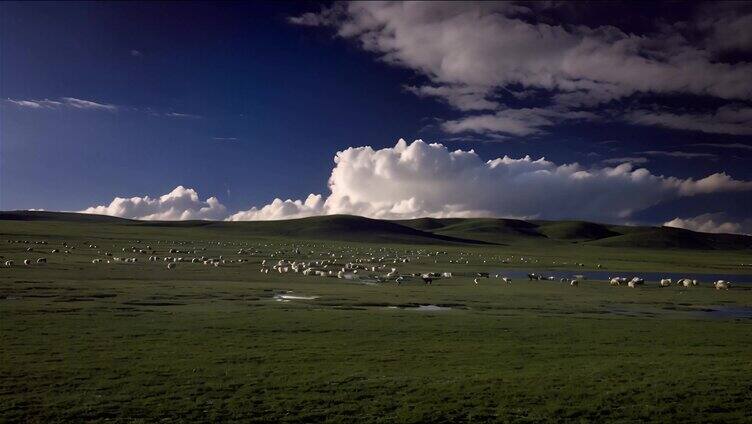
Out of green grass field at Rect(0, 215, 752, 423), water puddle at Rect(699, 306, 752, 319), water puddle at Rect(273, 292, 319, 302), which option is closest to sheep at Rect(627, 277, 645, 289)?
water puddle at Rect(699, 306, 752, 319)

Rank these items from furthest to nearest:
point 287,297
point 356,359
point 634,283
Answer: point 634,283
point 287,297
point 356,359

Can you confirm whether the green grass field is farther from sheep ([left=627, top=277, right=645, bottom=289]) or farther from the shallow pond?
the shallow pond

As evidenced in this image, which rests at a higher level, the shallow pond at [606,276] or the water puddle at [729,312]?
the shallow pond at [606,276]

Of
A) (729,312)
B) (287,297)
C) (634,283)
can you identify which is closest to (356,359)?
(287,297)

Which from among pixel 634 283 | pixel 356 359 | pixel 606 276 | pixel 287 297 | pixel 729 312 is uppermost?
pixel 634 283

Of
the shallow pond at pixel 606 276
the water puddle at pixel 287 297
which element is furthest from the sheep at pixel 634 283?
the water puddle at pixel 287 297

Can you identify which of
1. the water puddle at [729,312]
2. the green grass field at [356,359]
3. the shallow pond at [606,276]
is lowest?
the green grass field at [356,359]

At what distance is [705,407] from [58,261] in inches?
2849

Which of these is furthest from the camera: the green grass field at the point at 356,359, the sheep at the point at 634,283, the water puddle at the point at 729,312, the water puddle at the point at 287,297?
the sheep at the point at 634,283

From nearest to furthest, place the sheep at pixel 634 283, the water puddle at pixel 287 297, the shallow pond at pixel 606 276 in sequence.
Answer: the water puddle at pixel 287 297 → the sheep at pixel 634 283 → the shallow pond at pixel 606 276

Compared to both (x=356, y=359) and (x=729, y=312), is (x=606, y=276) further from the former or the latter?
(x=356, y=359)

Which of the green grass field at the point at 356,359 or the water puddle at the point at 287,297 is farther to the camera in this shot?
the water puddle at the point at 287,297

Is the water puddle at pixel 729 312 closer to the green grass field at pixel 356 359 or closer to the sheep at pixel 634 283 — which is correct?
the green grass field at pixel 356 359

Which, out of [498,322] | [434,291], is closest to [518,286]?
[434,291]
